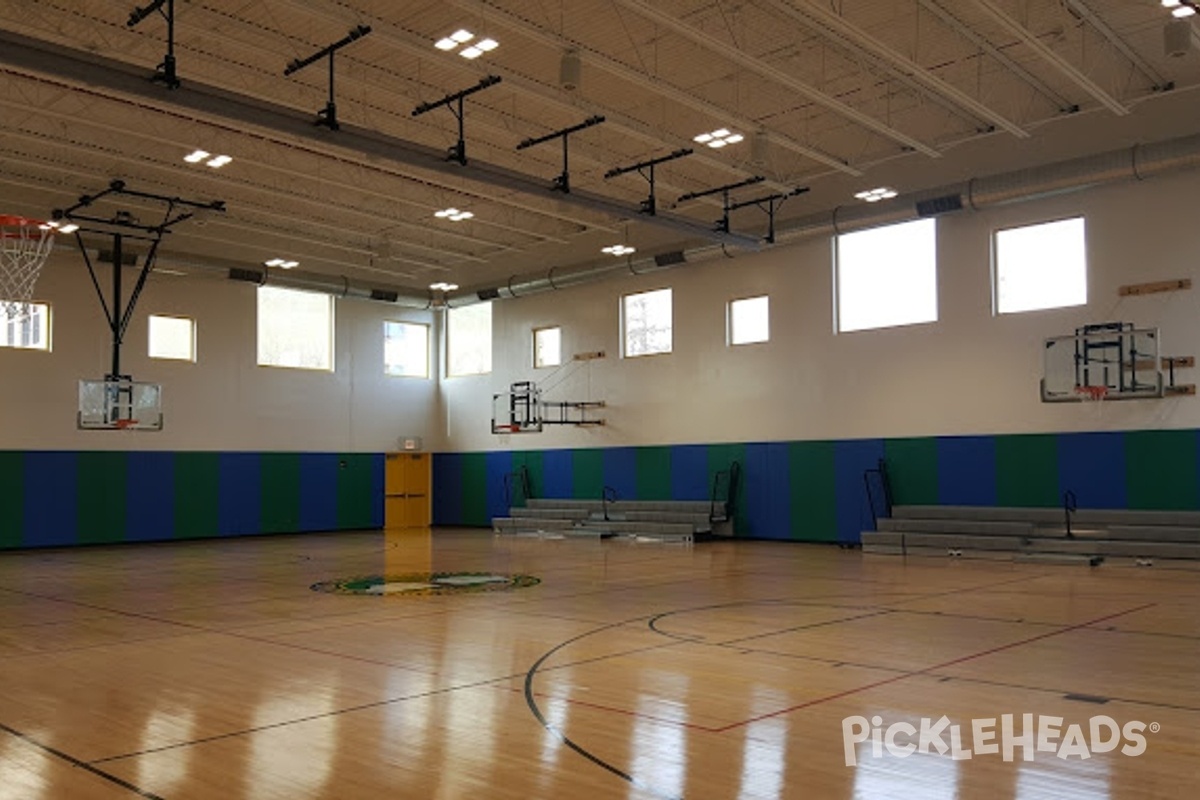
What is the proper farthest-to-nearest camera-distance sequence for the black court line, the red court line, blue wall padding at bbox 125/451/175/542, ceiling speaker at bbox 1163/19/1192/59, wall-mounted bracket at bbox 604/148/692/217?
blue wall padding at bbox 125/451/175/542 → wall-mounted bracket at bbox 604/148/692/217 → ceiling speaker at bbox 1163/19/1192/59 → the red court line → the black court line

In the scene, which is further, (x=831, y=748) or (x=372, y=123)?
(x=372, y=123)

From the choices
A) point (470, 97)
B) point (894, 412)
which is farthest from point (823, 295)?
point (470, 97)

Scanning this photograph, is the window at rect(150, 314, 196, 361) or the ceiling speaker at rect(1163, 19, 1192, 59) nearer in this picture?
the ceiling speaker at rect(1163, 19, 1192, 59)

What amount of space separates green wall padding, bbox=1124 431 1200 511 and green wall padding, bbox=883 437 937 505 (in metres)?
3.61

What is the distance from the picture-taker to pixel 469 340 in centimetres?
2995

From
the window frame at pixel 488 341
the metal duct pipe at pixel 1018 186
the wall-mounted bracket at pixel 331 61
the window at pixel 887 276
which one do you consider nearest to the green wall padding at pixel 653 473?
the metal duct pipe at pixel 1018 186

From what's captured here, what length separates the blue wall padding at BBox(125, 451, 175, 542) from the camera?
81.0ft

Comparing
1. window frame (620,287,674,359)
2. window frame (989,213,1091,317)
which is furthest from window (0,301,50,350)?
window frame (989,213,1091,317)

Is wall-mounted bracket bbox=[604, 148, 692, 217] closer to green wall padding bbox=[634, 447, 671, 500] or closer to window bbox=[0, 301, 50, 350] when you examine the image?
green wall padding bbox=[634, 447, 671, 500]

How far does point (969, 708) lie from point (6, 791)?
545 centimetres

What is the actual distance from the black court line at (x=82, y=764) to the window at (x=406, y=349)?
76.1ft

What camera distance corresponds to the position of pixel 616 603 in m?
12.5

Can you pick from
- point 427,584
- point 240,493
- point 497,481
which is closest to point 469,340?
point 497,481

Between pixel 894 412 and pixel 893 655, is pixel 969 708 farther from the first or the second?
pixel 894 412
